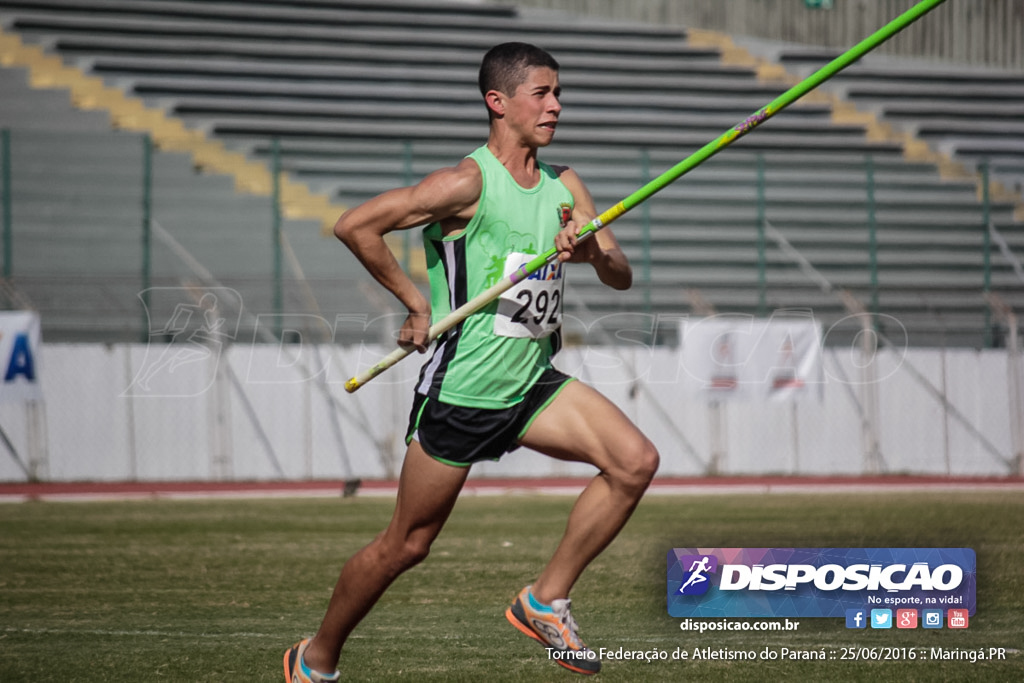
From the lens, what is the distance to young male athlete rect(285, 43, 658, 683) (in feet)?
16.0

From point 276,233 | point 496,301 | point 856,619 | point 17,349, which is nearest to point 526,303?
point 496,301

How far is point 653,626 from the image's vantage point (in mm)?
6617

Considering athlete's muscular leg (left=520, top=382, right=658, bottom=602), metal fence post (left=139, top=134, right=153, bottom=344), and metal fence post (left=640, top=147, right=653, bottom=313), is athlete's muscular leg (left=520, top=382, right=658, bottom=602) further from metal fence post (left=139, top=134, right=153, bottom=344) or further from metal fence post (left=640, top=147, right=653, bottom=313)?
metal fence post (left=640, top=147, right=653, bottom=313)

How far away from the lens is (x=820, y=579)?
5965 mm

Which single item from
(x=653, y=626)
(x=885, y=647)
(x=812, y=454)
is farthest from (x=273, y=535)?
(x=812, y=454)

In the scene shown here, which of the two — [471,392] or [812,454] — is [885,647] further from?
[812,454]

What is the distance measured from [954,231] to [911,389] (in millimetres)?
4782

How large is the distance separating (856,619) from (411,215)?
300 centimetres

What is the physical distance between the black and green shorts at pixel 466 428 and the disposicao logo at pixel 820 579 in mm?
1215

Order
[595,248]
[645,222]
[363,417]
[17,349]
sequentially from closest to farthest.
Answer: [595,248] → [17,349] → [363,417] → [645,222]

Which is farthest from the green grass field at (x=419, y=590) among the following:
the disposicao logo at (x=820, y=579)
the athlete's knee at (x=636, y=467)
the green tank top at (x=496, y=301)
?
the green tank top at (x=496, y=301)

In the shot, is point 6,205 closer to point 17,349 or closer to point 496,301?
point 17,349

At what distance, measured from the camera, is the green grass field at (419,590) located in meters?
5.67

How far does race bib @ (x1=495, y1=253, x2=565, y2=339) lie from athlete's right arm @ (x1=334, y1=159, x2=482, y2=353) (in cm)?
27
